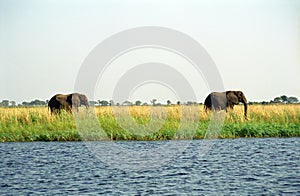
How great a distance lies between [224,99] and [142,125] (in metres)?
10.9

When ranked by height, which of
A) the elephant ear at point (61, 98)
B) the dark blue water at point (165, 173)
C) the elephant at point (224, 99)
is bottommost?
the dark blue water at point (165, 173)

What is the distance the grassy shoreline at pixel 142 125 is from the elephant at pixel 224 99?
215 inches

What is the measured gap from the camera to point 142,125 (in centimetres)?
2498

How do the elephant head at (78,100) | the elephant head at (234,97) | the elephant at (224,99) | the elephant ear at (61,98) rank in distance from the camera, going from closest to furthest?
the elephant at (224,99)
the elephant head at (234,97)
the elephant head at (78,100)
the elephant ear at (61,98)

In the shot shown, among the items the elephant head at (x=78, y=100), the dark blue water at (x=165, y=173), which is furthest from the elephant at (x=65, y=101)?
the dark blue water at (x=165, y=173)

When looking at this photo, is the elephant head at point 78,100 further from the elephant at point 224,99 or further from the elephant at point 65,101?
the elephant at point 224,99

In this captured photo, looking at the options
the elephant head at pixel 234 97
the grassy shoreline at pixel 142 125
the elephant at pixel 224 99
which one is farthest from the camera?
the elephant head at pixel 234 97

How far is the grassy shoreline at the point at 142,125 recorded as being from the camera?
23.6 meters

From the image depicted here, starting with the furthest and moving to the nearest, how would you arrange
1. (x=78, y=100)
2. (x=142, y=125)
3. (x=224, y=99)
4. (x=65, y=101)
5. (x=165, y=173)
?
(x=78, y=100) < (x=65, y=101) < (x=224, y=99) < (x=142, y=125) < (x=165, y=173)

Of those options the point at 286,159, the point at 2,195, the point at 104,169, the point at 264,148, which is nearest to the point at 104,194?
the point at 2,195

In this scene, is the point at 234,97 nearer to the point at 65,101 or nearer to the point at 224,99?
the point at 224,99

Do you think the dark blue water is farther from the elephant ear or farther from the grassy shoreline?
the elephant ear

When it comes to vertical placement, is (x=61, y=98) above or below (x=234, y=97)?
above

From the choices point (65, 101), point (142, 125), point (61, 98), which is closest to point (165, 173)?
point (142, 125)
